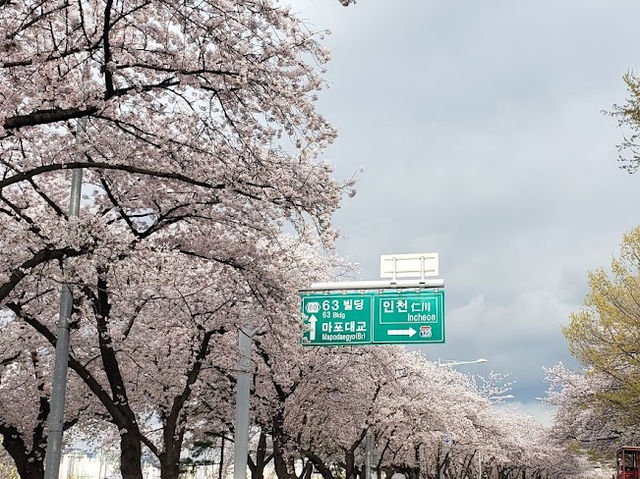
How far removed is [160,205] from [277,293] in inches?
107

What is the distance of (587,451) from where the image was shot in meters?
47.7

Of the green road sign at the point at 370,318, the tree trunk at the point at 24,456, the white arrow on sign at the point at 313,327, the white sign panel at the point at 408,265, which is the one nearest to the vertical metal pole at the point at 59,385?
the green road sign at the point at 370,318

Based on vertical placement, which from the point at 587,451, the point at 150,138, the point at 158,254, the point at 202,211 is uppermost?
the point at 150,138

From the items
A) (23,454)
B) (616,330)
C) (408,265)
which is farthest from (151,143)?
(616,330)

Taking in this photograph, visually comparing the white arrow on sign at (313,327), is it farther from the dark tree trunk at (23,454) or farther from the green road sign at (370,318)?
the dark tree trunk at (23,454)

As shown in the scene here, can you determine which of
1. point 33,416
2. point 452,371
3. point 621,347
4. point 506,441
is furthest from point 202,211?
point 506,441

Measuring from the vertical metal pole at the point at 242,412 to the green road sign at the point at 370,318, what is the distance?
183cm

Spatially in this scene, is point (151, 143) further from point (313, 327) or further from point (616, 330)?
point (616, 330)

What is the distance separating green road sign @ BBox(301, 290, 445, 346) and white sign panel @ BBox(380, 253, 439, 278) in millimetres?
471

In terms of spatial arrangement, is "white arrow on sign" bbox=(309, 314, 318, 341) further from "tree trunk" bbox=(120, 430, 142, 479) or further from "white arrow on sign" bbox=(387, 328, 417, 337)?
"tree trunk" bbox=(120, 430, 142, 479)

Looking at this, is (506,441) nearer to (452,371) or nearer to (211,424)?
(452,371)

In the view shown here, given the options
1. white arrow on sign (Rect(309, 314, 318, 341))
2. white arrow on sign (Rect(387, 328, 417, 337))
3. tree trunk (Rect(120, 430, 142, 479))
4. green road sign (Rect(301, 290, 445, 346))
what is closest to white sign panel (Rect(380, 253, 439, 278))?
green road sign (Rect(301, 290, 445, 346))

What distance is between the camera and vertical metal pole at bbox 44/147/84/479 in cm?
1163

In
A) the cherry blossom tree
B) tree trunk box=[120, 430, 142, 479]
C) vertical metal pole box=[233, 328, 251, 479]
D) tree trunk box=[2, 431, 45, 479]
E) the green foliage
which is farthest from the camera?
the green foliage
